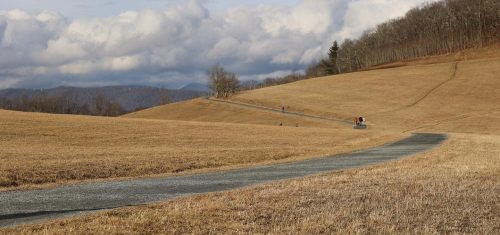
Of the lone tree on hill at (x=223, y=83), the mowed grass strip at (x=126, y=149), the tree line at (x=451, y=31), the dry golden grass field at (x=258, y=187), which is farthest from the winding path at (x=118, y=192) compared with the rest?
the tree line at (x=451, y=31)

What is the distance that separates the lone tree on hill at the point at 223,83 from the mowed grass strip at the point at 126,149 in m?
85.7

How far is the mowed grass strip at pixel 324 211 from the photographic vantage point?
35.0 ft

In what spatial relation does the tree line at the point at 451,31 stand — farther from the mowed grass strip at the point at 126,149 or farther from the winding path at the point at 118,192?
the winding path at the point at 118,192

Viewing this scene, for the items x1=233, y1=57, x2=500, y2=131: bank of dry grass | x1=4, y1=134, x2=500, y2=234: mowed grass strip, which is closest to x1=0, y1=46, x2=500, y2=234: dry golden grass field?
x1=4, y1=134, x2=500, y2=234: mowed grass strip

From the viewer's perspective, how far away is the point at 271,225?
11.0 metres

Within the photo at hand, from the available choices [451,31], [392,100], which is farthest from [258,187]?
[451,31]

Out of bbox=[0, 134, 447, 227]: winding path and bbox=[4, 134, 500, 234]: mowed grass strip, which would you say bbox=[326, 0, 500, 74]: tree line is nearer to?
bbox=[0, 134, 447, 227]: winding path

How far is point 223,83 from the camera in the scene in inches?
5719

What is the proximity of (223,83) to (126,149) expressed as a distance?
360ft

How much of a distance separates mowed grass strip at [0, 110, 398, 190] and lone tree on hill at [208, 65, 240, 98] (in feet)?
281

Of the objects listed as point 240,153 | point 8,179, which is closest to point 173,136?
point 240,153

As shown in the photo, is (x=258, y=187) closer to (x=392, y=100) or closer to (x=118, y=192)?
(x=118, y=192)

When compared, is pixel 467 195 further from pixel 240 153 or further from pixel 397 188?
pixel 240 153

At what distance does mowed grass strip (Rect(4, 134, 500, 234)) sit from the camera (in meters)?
10.7
